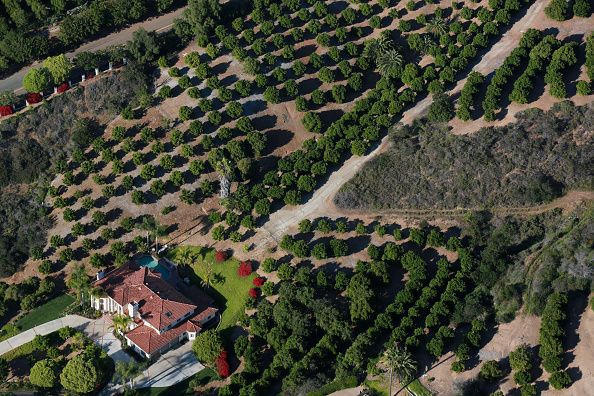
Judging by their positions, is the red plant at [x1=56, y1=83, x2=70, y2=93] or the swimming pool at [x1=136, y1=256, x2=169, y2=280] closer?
the swimming pool at [x1=136, y1=256, x2=169, y2=280]

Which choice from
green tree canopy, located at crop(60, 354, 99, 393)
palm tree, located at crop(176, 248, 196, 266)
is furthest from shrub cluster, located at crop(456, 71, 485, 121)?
green tree canopy, located at crop(60, 354, 99, 393)

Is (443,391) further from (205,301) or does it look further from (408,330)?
(205,301)

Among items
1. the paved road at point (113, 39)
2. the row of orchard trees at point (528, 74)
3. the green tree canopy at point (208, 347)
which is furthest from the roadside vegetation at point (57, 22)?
the green tree canopy at point (208, 347)

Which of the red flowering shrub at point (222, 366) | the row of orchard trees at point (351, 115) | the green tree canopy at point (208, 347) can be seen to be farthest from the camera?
the row of orchard trees at point (351, 115)

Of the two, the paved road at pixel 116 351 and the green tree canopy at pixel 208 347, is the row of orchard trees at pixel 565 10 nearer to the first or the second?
the green tree canopy at pixel 208 347

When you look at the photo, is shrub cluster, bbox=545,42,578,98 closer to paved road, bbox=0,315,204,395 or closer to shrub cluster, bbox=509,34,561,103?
shrub cluster, bbox=509,34,561,103

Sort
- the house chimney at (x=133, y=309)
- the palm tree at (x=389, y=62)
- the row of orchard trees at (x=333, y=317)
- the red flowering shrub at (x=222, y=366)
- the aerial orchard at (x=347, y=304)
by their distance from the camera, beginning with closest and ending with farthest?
the row of orchard trees at (x=333, y=317), the aerial orchard at (x=347, y=304), the red flowering shrub at (x=222, y=366), the house chimney at (x=133, y=309), the palm tree at (x=389, y=62)

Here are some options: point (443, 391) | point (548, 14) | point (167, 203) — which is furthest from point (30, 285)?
point (548, 14)
